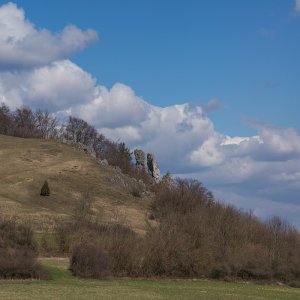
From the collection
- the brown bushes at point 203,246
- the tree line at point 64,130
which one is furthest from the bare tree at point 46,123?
the brown bushes at point 203,246

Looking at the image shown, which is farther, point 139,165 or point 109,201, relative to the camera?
point 139,165

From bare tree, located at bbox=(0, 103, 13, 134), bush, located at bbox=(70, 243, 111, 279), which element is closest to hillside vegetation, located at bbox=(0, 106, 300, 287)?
bush, located at bbox=(70, 243, 111, 279)

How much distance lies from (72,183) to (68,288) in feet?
215

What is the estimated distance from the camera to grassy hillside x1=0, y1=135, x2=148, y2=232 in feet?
261

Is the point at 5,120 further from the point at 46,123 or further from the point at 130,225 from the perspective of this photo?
the point at 130,225

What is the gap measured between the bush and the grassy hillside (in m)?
23.0

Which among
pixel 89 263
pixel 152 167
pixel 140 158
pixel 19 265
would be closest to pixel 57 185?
pixel 152 167

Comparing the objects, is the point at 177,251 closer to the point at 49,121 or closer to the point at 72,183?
the point at 72,183

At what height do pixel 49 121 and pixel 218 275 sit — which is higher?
pixel 49 121

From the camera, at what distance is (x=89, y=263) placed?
40.8 m

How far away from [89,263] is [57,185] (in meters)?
53.9

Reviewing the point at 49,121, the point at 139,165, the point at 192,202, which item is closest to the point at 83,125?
the point at 49,121

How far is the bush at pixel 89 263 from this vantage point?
40.3 metres

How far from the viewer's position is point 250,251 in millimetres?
52000
